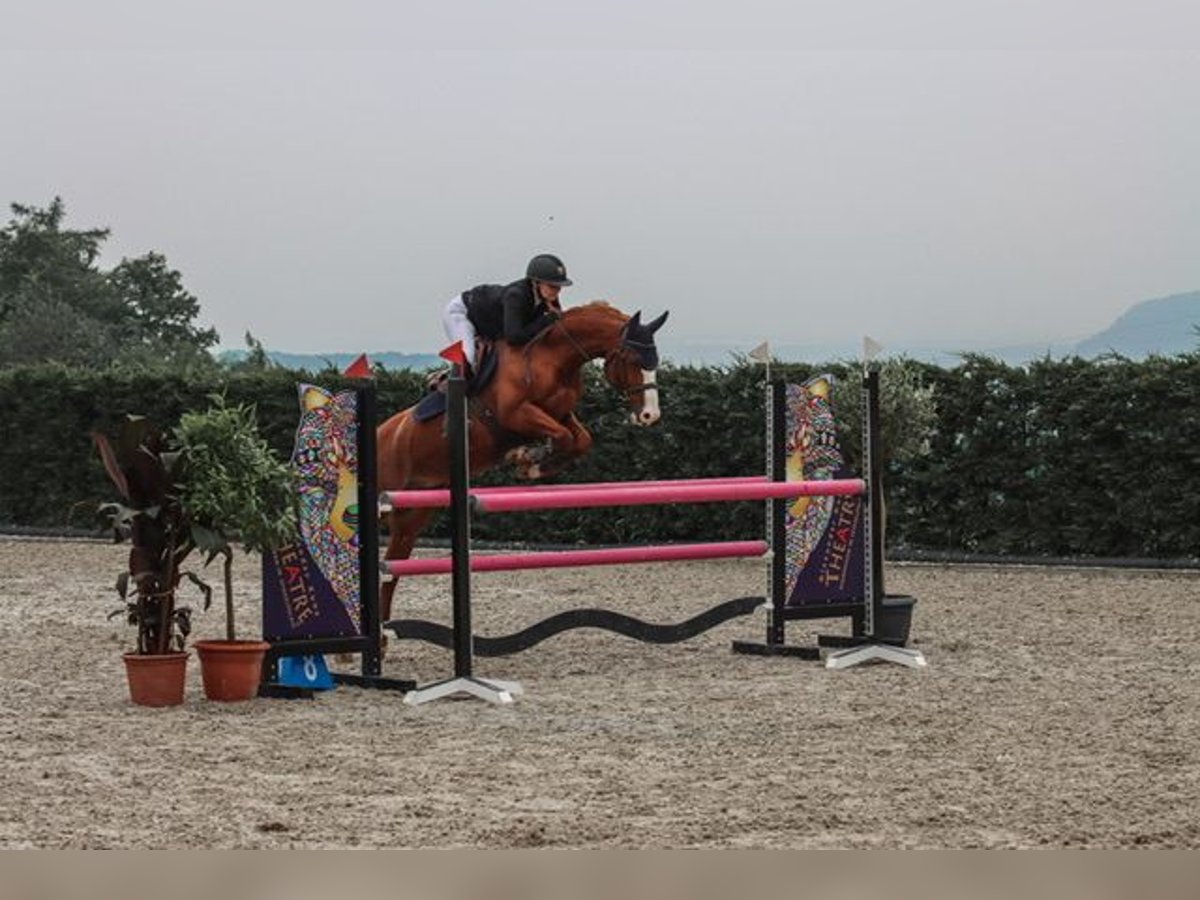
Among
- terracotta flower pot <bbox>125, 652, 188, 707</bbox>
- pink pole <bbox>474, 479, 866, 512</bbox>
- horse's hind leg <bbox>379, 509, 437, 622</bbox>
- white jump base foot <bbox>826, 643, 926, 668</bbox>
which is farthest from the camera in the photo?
horse's hind leg <bbox>379, 509, 437, 622</bbox>

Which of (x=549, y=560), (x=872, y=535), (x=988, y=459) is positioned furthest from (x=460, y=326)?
(x=988, y=459)

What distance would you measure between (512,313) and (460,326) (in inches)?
16.3

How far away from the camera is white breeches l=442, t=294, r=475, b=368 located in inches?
389

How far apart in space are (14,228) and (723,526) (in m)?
26.5

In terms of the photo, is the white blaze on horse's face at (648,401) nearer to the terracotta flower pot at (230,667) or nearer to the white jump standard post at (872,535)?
the white jump standard post at (872,535)

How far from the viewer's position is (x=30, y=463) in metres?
19.2

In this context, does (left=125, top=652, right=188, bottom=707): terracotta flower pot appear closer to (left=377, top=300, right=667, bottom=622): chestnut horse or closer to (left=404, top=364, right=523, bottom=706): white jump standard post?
(left=404, top=364, right=523, bottom=706): white jump standard post

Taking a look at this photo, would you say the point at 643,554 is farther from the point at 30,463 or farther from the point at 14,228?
the point at 14,228

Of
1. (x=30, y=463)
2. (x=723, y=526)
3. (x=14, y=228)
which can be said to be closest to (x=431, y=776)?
(x=723, y=526)

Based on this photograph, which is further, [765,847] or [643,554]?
[643,554]

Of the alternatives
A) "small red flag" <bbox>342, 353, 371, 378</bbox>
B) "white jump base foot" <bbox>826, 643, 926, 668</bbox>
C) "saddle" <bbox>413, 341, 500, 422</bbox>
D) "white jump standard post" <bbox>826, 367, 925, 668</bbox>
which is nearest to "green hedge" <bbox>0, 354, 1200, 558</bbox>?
"white jump standard post" <bbox>826, 367, 925, 668</bbox>

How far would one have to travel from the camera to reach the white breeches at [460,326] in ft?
32.4

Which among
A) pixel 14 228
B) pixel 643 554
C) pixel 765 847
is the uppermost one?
pixel 14 228

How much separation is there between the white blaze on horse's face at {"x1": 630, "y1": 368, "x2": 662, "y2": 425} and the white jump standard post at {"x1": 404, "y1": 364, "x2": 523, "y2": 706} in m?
1.39
